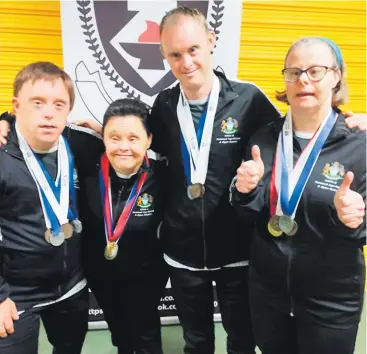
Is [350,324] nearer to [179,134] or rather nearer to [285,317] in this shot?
[285,317]

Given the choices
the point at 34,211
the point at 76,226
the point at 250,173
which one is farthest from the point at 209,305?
the point at 34,211

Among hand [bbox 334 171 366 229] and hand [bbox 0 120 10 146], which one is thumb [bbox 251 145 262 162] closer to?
hand [bbox 334 171 366 229]

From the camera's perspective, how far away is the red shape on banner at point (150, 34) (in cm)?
276

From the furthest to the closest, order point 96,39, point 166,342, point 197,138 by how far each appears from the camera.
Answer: point 166,342 < point 96,39 < point 197,138

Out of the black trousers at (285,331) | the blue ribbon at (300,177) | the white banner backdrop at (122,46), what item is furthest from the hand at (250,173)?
the white banner backdrop at (122,46)

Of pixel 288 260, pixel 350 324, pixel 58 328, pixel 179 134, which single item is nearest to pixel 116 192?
pixel 179 134

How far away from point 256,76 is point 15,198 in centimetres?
201

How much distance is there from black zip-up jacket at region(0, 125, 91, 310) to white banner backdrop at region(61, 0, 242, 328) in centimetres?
98

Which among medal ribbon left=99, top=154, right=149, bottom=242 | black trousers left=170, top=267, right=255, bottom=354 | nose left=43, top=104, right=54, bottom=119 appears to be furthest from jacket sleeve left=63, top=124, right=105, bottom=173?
black trousers left=170, top=267, right=255, bottom=354

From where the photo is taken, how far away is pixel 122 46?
109 inches

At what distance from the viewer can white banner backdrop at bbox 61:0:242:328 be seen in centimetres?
269

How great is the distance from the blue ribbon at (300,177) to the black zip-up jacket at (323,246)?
0.07ft

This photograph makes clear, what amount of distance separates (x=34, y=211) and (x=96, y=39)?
4.51 ft

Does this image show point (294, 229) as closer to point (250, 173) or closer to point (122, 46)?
point (250, 173)
